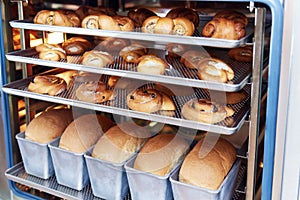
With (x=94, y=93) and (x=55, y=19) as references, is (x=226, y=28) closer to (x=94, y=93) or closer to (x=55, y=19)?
(x=94, y=93)

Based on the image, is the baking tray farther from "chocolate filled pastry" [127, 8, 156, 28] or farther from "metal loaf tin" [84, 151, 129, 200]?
"metal loaf tin" [84, 151, 129, 200]

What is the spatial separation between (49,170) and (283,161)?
36.9 inches

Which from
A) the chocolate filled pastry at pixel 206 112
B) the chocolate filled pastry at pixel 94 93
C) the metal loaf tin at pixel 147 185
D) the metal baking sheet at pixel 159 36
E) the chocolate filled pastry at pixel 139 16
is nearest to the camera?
the metal baking sheet at pixel 159 36

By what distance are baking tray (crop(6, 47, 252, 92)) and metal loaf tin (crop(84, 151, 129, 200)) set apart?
1.11 ft

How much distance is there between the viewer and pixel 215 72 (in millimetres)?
1231

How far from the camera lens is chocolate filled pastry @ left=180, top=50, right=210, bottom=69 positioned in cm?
139

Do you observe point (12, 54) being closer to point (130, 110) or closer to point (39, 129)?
point (39, 129)

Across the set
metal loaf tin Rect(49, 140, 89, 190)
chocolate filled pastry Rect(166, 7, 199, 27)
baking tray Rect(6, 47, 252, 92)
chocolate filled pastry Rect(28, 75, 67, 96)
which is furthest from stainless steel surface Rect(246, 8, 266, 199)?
chocolate filled pastry Rect(28, 75, 67, 96)

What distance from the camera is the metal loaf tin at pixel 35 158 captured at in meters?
1.59

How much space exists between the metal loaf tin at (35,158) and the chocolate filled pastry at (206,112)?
2.06 feet

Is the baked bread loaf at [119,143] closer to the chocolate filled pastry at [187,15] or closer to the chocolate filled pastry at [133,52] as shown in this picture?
the chocolate filled pastry at [133,52]

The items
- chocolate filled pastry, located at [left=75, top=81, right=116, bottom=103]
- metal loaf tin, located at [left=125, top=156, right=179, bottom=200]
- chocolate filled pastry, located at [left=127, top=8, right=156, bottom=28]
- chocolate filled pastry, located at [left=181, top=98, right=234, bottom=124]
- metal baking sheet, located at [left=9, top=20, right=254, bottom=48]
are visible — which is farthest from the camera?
chocolate filled pastry, located at [left=127, top=8, right=156, bottom=28]

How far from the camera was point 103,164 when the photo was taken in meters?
1.44

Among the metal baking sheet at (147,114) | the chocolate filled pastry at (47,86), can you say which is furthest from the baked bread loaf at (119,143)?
the chocolate filled pastry at (47,86)
